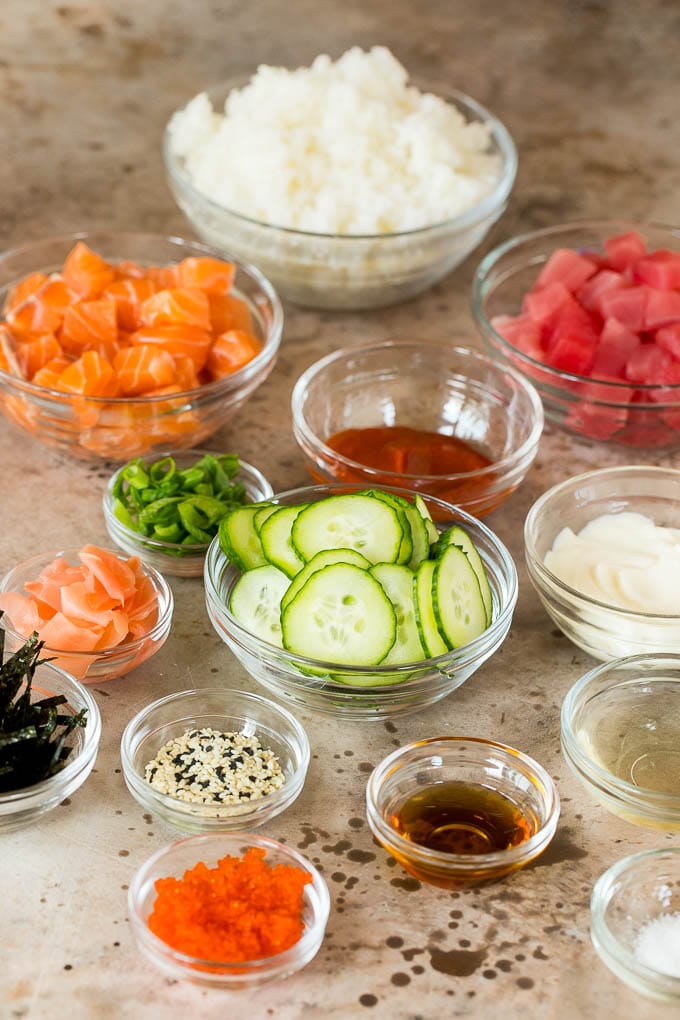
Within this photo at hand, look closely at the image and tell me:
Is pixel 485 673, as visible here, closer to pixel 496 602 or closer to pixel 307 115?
pixel 496 602

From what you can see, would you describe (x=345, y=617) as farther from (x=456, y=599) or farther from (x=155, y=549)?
(x=155, y=549)

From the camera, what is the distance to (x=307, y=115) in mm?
3123

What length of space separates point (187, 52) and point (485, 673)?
261cm

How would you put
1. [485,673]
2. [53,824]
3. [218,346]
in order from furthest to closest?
1. [218,346]
2. [485,673]
3. [53,824]

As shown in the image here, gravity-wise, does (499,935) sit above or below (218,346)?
below

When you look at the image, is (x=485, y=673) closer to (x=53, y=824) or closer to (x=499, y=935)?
(x=499, y=935)

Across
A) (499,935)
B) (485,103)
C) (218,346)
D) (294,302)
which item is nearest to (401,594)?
(499,935)

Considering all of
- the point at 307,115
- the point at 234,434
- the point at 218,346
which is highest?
the point at 307,115

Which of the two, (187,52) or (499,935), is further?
(187,52)

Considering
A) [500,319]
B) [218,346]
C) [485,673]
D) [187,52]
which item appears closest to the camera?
[485,673]

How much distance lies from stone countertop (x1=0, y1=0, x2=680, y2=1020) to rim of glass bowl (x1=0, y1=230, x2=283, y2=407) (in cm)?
22

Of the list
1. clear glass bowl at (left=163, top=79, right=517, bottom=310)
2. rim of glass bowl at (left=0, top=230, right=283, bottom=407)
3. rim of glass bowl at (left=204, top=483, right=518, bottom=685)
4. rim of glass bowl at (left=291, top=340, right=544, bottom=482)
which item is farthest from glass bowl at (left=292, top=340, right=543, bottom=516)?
rim of glass bowl at (left=204, top=483, right=518, bottom=685)

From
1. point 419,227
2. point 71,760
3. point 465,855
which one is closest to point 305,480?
point 419,227

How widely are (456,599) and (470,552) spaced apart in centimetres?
17
